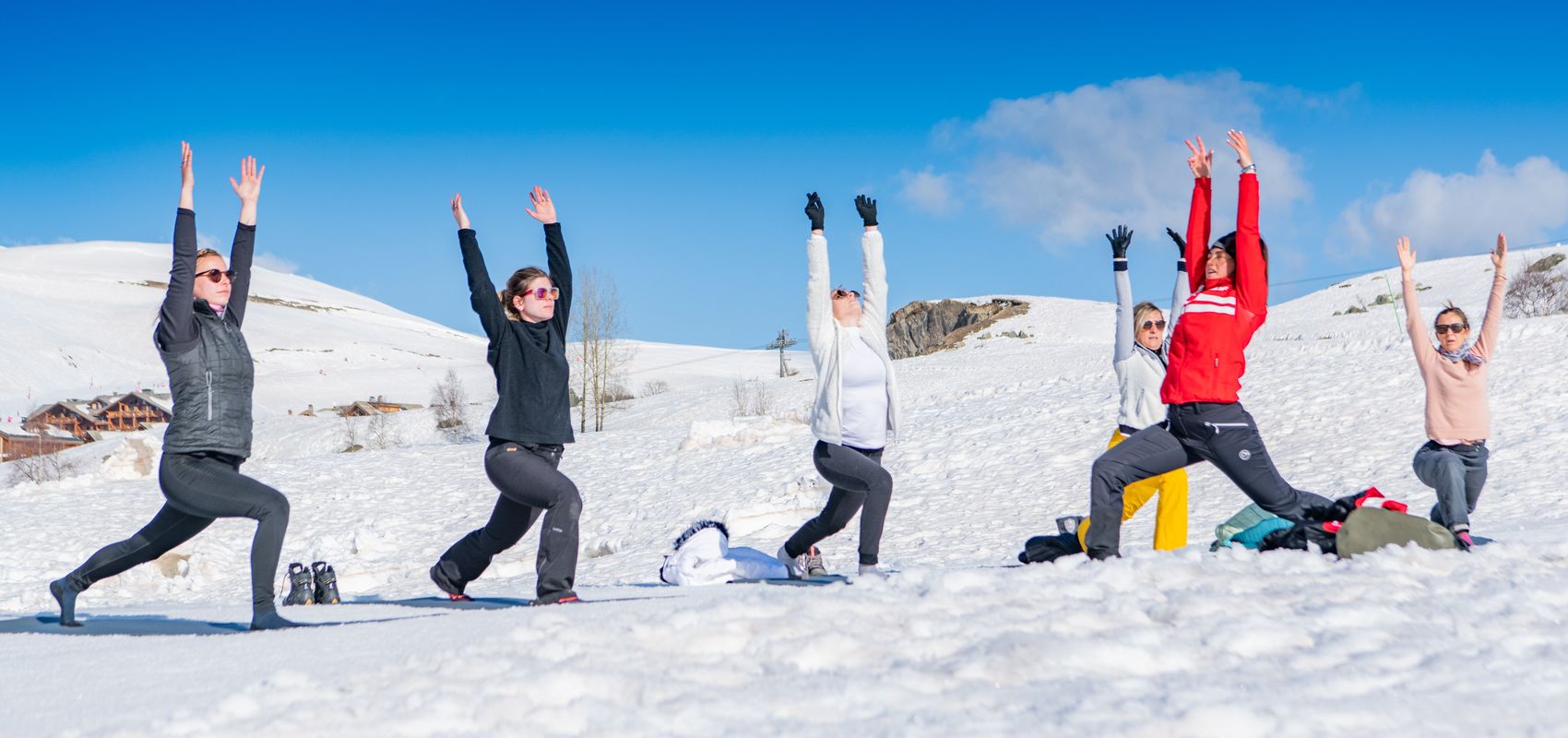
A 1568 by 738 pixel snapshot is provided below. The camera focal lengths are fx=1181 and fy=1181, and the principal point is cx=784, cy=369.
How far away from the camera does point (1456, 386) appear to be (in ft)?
25.0

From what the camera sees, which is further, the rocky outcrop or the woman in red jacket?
the rocky outcrop

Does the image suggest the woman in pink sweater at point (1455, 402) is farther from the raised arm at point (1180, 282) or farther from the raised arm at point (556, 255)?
the raised arm at point (556, 255)

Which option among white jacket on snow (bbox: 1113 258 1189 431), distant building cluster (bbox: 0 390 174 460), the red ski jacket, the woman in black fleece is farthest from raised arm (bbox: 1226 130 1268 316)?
distant building cluster (bbox: 0 390 174 460)

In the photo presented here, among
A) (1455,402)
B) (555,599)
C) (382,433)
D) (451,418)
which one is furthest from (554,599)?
(451,418)

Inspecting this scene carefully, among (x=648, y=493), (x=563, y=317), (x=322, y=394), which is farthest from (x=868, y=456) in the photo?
(x=322, y=394)

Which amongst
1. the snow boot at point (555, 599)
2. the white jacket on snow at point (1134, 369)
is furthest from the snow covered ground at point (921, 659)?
the white jacket on snow at point (1134, 369)

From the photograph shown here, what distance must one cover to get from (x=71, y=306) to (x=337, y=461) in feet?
370

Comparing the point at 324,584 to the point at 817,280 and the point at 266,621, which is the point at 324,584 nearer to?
the point at 266,621

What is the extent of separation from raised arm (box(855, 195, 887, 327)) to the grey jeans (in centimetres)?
361

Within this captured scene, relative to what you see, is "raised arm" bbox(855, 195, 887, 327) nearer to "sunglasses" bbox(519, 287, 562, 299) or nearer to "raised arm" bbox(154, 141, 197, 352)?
"sunglasses" bbox(519, 287, 562, 299)

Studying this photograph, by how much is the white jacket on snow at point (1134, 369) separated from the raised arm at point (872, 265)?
1.57 metres

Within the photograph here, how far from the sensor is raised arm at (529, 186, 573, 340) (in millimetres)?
6730

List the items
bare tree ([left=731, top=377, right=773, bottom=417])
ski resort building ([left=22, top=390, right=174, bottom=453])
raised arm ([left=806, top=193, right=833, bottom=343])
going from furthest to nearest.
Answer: ski resort building ([left=22, top=390, right=174, bottom=453]), bare tree ([left=731, top=377, right=773, bottom=417]), raised arm ([left=806, top=193, right=833, bottom=343])

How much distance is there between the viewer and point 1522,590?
4535mm
